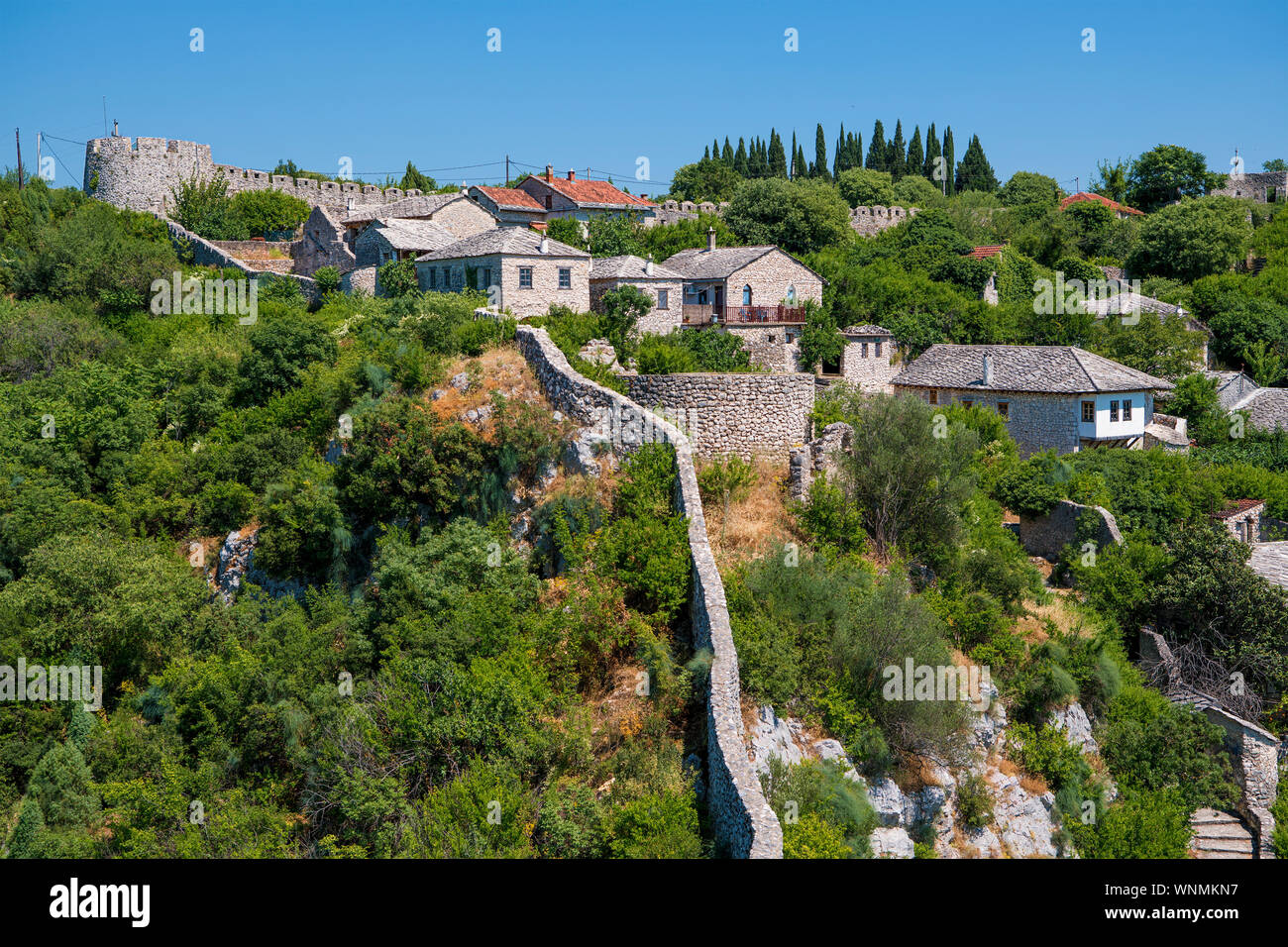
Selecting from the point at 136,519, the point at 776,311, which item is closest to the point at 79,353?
the point at 136,519

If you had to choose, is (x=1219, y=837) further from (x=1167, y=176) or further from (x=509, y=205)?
(x=1167, y=176)

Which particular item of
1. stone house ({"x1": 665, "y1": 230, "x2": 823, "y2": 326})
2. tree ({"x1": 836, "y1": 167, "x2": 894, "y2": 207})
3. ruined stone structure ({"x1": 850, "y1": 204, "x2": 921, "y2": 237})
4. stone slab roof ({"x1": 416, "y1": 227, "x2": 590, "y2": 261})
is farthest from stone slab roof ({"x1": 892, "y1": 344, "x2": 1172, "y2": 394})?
tree ({"x1": 836, "y1": 167, "x2": 894, "y2": 207})

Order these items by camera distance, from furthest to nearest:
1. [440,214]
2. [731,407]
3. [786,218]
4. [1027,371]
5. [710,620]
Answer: [786,218] → [440,214] → [1027,371] → [731,407] → [710,620]

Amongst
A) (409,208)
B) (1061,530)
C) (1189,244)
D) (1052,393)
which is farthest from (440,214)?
(1189,244)

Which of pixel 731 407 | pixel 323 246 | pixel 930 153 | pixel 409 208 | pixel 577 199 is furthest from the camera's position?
pixel 930 153

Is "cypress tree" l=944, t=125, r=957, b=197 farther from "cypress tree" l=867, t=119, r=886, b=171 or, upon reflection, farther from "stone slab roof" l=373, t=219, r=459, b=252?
"stone slab roof" l=373, t=219, r=459, b=252

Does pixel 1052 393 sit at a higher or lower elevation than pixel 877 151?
lower

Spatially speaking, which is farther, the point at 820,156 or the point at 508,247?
the point at 820,156
